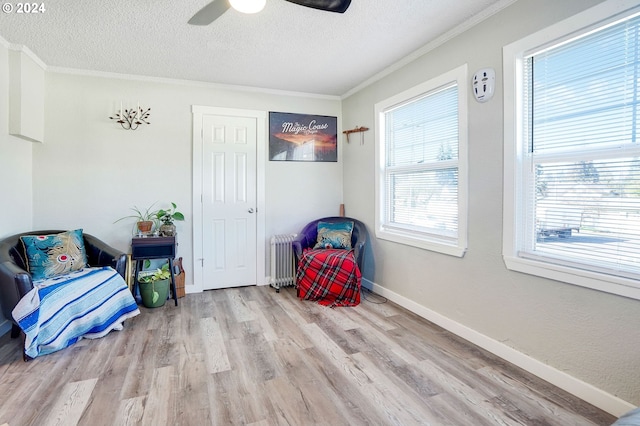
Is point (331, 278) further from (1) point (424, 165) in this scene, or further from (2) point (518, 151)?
(2) point (518, 151)

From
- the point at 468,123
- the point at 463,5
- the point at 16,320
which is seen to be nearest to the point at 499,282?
the point at 468,123

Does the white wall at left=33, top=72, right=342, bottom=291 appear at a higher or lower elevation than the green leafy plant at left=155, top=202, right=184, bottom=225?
higher

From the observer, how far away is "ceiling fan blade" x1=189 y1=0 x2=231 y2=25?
7.02 ft

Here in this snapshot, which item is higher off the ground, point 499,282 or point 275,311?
point 499,282

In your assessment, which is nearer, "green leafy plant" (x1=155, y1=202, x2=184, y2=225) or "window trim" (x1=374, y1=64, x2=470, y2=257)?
"window trim" (x1=374, y1=64, x2=470, y2=257)

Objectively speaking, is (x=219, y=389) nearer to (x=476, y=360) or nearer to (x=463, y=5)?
(x=476, y=360)

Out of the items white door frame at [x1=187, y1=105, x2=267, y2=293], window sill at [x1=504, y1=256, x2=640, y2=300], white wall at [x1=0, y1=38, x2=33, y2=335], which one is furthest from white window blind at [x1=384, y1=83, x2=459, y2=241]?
white wall at [x1=0, y1=38, x2=33, y2=335]

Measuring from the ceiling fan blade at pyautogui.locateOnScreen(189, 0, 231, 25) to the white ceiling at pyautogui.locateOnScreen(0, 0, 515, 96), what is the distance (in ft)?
0.24

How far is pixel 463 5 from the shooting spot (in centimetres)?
233

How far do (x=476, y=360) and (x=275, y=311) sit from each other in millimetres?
1823

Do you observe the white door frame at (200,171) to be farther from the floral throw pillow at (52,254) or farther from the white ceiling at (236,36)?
the floral throw pillow at (52,254)

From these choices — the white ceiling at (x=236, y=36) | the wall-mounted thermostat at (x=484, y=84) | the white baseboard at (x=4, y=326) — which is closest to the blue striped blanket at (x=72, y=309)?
the white baseboard at (x=4, y=326)

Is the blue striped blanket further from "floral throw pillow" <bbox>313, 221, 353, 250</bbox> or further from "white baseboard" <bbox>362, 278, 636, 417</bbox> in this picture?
"white baseboard" <bbox>362, 278, 636, 417</bbox>

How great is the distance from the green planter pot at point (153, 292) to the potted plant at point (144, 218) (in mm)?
581
